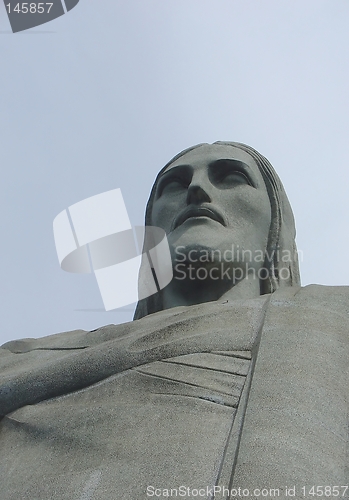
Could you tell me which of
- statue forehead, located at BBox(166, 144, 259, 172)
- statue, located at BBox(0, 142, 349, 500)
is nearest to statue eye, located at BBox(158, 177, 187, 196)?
statue forehead, located at BBox(166, 144, 259, 172)

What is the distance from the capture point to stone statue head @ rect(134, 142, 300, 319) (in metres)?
8.09

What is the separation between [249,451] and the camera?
14.2 feet

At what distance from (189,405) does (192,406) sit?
22mm

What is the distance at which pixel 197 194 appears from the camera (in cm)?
836

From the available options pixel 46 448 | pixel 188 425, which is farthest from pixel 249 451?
pixel 46 448

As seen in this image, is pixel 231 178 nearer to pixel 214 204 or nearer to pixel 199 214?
pixel 214 204

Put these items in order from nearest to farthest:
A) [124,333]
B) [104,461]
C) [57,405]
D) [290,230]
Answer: [104,461] < [57,405] < [124,333] < [290,230]

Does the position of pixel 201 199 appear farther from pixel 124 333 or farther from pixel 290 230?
pixel 124 333

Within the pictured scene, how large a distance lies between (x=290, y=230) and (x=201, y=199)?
1233mm

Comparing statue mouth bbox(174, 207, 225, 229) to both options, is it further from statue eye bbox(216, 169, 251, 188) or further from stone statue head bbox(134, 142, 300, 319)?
statue eye bbox(216, 169, 251, 188)

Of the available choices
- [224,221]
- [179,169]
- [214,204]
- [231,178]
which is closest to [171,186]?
[179,169]

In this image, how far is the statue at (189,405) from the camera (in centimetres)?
433

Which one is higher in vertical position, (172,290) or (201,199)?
(201,199)

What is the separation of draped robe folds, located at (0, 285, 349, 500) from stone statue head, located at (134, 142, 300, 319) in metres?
1.63
